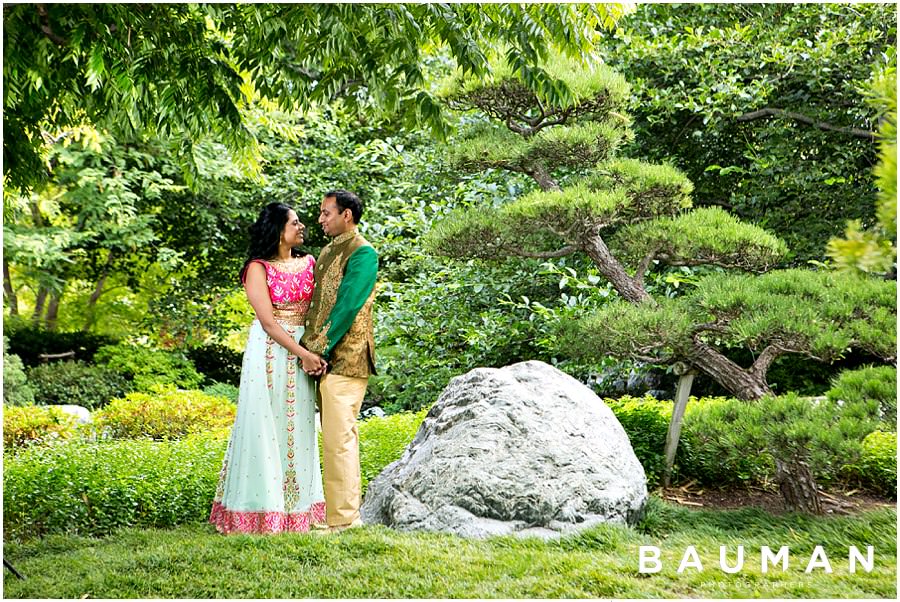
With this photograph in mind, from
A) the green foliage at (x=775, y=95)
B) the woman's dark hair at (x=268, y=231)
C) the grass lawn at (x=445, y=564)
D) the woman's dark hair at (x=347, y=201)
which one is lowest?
the grass lawn at (x=445, y=564)

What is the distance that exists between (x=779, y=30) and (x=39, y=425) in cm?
732

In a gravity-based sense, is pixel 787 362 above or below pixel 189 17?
below

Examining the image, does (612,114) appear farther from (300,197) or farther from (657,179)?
(300,197)

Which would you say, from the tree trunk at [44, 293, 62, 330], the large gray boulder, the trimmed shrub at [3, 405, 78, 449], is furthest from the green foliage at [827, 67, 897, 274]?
the tree trunk at [44, 293, 62, 330]

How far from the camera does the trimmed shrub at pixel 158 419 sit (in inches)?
321

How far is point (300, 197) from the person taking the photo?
11359 mm

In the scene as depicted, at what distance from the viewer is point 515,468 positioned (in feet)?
14.7

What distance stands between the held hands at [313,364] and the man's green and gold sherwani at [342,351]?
0.04m

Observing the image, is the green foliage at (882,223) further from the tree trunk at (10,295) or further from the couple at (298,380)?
the tree trunk at (10,295)

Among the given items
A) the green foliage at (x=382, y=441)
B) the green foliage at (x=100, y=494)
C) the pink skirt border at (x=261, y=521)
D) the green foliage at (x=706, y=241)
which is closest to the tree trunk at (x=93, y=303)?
the green foliage at (x=382, y=441)

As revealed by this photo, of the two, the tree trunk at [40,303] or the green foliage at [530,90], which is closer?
the green foliage at [530,90]

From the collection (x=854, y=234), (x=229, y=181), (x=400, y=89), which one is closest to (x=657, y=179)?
(x=400, y=89)

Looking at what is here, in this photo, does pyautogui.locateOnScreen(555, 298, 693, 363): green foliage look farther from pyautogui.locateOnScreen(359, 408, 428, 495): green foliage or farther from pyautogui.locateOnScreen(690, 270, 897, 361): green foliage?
pyautogui.locateOnScreen(359, 408, 428, 495): green foliage

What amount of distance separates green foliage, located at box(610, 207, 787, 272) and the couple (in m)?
1.74
